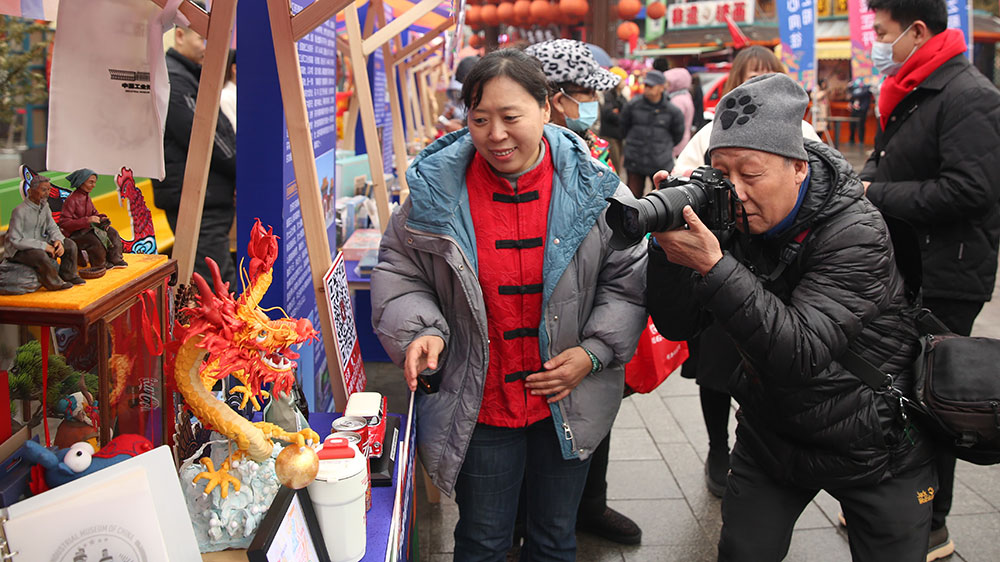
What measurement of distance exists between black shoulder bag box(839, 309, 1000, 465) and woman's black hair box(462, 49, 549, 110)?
39.2 inches

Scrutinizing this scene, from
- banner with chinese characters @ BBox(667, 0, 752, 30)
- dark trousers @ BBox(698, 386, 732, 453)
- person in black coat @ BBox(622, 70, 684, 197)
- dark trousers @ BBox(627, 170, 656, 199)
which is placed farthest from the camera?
banner with chinese characters @ BBox(667, 0, 752, 30)

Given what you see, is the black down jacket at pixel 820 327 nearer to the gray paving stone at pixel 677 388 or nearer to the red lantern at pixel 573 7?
the gray paving stone at pixel 677 388

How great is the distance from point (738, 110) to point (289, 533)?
1287 mm

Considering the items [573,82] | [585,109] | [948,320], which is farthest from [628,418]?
[573,82]

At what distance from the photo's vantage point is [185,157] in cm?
395

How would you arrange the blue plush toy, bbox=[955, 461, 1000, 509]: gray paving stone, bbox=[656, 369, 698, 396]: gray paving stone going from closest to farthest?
the blue plush toy → bbox=[955, 461, 1000, 509]: gray paving stone → bbox=[656, 369, 698, 396]: gray paving stone

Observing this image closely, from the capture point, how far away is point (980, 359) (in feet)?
5.77

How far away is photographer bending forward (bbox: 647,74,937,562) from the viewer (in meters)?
1.66

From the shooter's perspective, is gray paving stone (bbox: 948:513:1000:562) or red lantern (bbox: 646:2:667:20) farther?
red lantern (bbox: 646:2:667:20)

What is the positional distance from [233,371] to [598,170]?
110cm

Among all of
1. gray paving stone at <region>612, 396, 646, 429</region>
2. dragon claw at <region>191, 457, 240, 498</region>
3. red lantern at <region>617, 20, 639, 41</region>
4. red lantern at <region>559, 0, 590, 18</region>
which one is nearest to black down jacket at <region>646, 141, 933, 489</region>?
dragon claw at <region>191, 457, 240, 498</region>

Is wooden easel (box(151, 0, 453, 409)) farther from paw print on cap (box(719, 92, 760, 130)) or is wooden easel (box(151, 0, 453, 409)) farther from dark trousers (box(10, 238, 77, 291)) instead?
paw print on cap (box(719, 92, 760, 130))

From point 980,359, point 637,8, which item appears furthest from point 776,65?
point 637,8

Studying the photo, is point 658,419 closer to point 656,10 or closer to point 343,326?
point 343,326
